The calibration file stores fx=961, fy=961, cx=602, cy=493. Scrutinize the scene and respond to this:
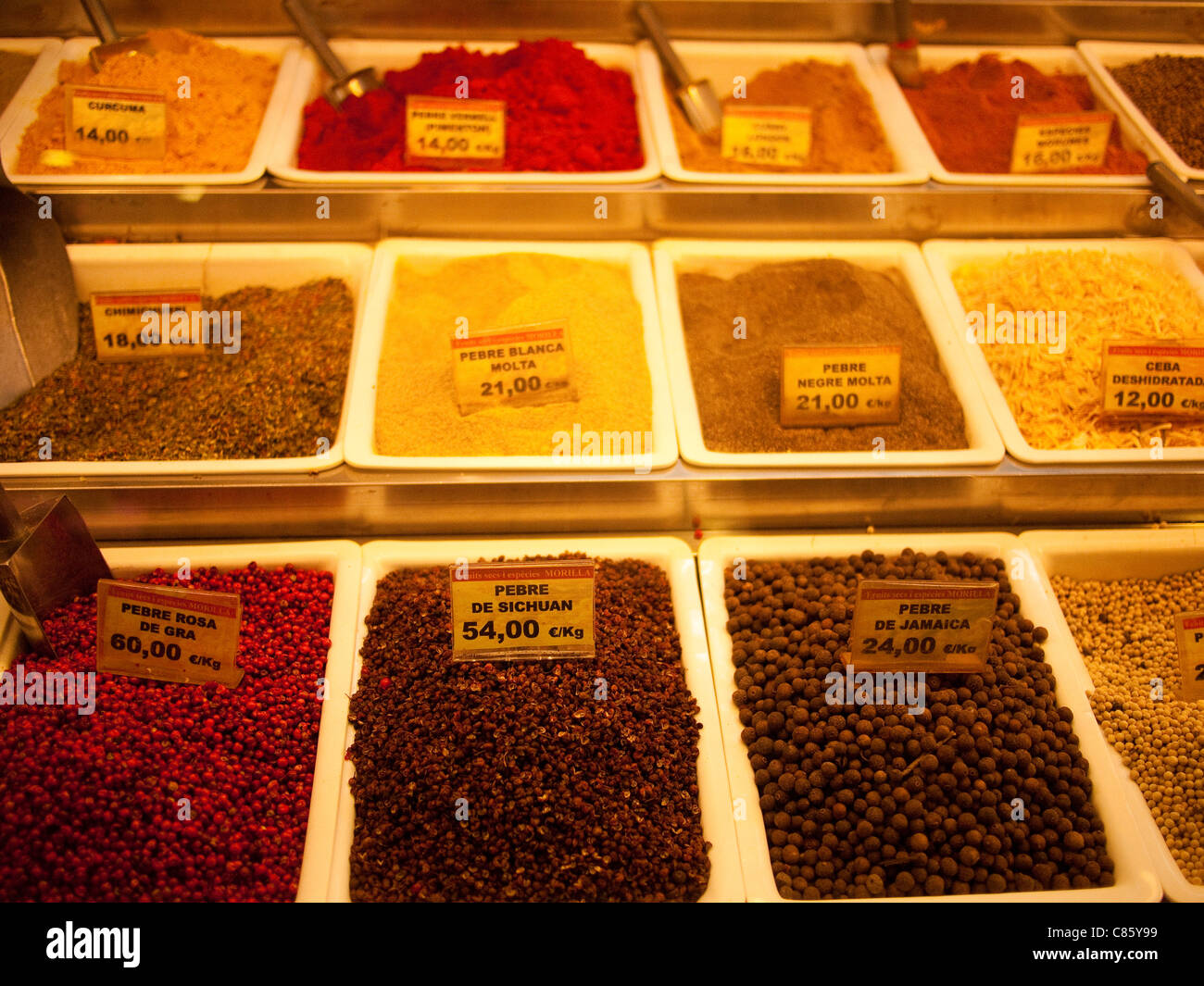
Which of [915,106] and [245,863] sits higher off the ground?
[915,106]

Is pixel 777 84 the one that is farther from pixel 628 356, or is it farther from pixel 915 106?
pixel 628 356

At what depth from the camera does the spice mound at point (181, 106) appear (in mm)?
2006

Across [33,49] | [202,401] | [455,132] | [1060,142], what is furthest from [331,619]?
[1060,142]

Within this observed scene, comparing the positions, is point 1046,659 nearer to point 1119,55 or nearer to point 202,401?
point 202,401

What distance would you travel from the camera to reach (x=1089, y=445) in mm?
1727

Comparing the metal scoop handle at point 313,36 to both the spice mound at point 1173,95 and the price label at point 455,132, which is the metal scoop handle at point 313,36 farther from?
the spice mound at point 1173,95

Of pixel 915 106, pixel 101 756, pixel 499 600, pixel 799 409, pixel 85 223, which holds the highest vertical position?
pixel 915 106

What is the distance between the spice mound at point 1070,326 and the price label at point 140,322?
1548 millimetres

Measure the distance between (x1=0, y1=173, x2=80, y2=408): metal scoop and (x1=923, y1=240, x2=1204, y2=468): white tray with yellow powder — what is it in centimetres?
176

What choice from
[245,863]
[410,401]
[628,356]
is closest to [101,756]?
[245,863]

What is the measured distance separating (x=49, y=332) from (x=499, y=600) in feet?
3.64

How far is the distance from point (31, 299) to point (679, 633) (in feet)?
4.53

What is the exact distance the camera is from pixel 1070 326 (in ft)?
6.27

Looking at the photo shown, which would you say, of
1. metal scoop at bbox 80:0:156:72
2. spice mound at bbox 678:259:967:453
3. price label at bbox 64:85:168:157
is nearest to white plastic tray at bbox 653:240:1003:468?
spice mound at bbox 678:259:967:453
